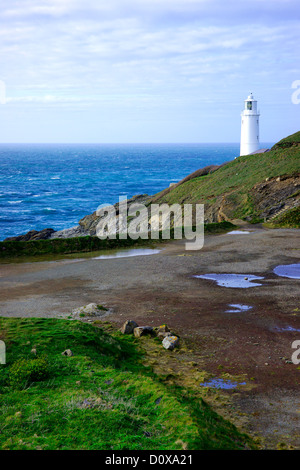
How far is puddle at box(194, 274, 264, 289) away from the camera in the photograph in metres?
17.3

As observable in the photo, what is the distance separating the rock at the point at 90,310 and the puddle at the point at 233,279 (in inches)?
197

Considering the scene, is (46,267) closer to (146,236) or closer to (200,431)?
(146,236)

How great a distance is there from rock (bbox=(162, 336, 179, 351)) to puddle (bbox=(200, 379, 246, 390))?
73.3 inches

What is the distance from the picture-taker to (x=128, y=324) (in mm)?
12383

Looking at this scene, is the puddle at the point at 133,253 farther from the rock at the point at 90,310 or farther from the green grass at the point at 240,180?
the green grass at the point at 240,180

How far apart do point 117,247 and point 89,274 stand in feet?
21.3

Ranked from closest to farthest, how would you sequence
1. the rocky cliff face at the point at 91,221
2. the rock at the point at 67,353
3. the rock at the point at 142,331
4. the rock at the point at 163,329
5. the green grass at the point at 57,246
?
the rock at the point at 67,353 → the rock at the point at 142,331 → the rock at the point at 163,329 → the green grass at the point at 57,246 → the rocky cliff face at the point at 91,221

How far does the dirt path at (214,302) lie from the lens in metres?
9.01

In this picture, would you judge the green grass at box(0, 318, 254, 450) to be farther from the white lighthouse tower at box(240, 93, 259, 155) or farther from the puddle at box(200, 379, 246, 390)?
the white lighthouse tower at box(240, 93, 259, 155)

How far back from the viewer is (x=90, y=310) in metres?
14.1

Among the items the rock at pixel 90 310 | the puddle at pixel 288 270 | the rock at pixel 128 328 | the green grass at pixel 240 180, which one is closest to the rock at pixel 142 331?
the rock at pixel 128 328

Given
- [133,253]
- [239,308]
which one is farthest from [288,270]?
[133,253]

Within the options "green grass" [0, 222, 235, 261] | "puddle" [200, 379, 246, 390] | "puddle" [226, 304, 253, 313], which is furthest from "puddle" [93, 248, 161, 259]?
"puddle" [200, 379, 246, 390]

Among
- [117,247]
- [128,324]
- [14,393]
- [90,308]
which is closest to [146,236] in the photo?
[117,247]
